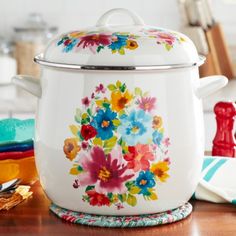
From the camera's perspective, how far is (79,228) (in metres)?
1.05

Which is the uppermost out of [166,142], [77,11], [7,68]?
[77,11]

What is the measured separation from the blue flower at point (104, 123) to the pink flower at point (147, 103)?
0.12 ft

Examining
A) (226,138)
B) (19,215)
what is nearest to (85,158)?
(19,215)

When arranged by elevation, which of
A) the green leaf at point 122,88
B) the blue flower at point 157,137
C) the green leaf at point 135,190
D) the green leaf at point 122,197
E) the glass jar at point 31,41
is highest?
the glass jar at point 31,41

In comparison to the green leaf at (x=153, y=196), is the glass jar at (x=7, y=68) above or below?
above

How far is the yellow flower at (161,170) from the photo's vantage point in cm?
104

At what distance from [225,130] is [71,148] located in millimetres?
413

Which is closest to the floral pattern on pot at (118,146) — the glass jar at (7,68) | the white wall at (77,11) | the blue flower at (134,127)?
the blue flower at (134,127)

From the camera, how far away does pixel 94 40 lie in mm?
1045

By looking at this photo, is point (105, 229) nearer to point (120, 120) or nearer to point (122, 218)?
point (122, 218)

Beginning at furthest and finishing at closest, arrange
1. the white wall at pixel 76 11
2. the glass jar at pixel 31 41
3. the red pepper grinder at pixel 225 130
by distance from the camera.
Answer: the white wall at pixel 76 11, the glass jar at pixel 31 41, the red pepper grinder at pixel 225 130

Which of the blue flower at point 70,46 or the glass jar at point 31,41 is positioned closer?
the blue flower at point 70,46

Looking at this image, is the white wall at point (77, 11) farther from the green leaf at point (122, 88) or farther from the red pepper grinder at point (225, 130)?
the green leaf at point (122, 88)

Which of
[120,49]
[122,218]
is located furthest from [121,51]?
[122,218]
